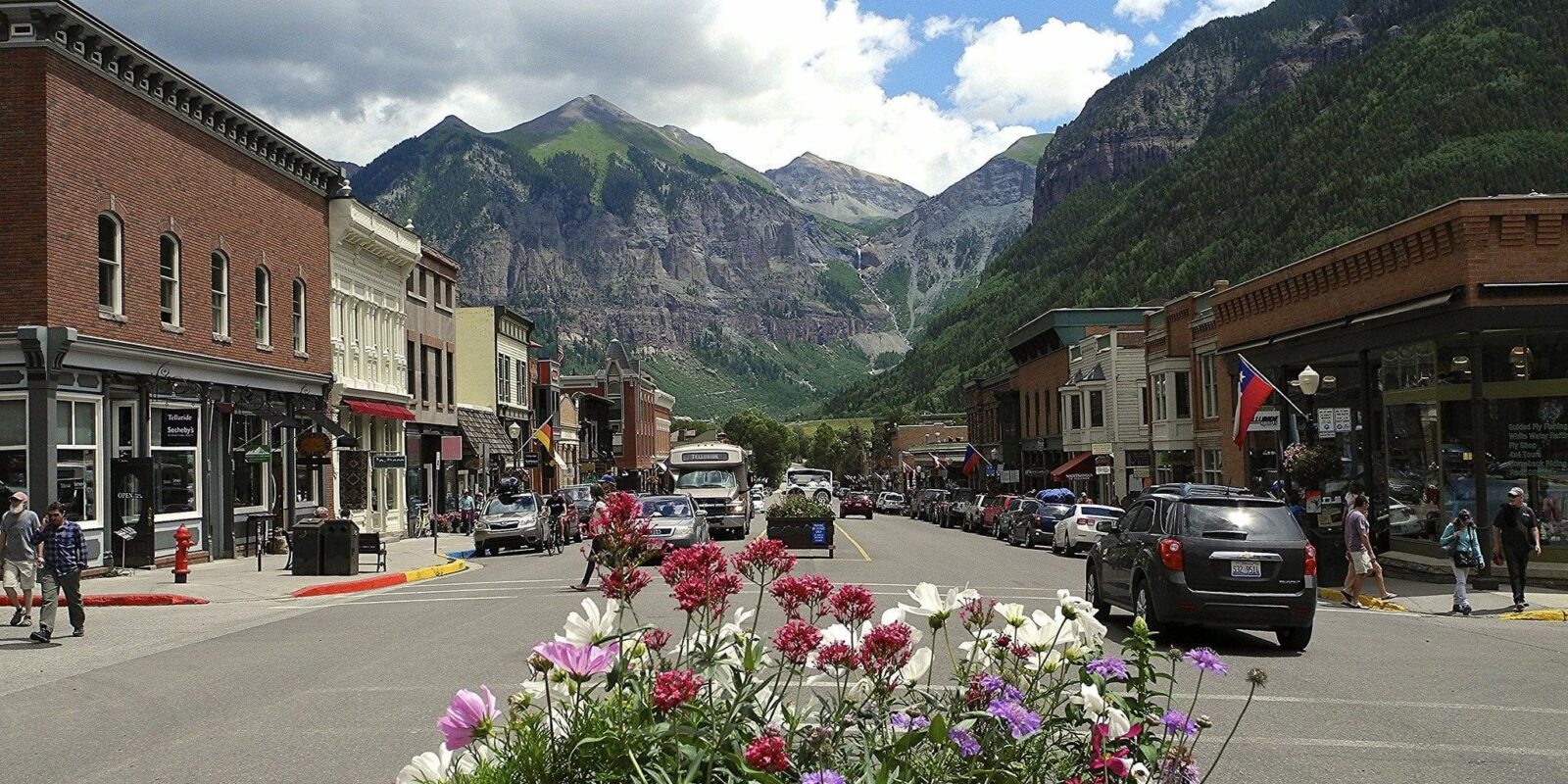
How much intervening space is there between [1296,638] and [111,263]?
2333 centimetres

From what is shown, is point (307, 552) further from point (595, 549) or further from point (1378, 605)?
point (595, 549)

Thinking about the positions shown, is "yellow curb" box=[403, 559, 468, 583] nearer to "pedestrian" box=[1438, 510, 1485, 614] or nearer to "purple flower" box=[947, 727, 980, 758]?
"pedestrian" box=[1438, 510, 1485, 614]

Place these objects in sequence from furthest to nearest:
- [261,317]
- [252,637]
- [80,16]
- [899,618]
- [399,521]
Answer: [399,521] < [261,317] < [80,16] < [252,637] < [899,618]

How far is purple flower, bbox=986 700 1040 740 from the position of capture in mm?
4184

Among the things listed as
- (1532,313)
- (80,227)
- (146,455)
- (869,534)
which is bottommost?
(869,534)

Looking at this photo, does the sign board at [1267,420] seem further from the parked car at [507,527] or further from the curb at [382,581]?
the curb at [382,581]

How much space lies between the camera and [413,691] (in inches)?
458

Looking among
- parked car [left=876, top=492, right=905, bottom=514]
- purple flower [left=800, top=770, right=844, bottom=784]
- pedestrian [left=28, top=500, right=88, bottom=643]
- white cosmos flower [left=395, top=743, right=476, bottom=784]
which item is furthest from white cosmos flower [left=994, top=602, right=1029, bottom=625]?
parked car [left=876, top=492, right=905, bottom=514]

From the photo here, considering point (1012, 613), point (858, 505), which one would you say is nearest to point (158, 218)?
point (1012, 613)

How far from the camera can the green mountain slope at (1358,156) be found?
8662cm

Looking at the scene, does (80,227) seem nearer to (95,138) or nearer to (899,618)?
(95,138)

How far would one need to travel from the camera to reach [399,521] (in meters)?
45.7

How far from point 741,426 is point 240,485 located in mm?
130525

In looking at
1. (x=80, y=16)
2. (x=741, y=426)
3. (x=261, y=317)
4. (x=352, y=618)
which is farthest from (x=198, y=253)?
(x=741, y=426)
